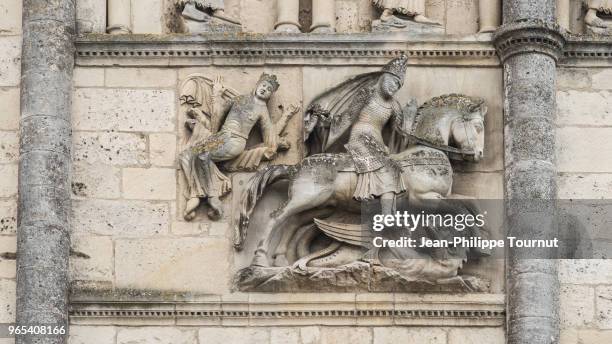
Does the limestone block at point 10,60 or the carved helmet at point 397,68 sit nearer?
the carved helmet at point 397,68

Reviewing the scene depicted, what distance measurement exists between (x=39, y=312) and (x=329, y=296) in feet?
→ 7.30

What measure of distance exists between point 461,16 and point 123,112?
2.85 meters

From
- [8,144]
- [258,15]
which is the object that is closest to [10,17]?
[8,144]

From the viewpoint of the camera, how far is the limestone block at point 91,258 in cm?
1662

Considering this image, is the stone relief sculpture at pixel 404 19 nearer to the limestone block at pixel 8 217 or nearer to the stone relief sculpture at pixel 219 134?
the stone relief sculpture at pixel 219 134

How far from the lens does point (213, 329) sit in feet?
54.1

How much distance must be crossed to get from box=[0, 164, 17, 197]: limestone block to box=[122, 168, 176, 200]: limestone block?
0.85 meters

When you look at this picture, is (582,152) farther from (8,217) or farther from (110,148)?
(8,217)

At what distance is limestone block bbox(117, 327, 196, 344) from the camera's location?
1648 centimetres

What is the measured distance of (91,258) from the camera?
1666 centimetres

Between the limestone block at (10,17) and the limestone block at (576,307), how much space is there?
481cm

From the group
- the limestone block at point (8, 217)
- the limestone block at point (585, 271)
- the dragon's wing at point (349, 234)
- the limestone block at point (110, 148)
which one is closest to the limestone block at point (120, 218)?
the limestone block at point (110, 148)

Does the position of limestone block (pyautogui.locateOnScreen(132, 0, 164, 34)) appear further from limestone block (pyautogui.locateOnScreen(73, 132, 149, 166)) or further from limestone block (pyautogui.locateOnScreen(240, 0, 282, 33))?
limestone block (pyautogui.locateOnScreen(73, 132, 149, 166))

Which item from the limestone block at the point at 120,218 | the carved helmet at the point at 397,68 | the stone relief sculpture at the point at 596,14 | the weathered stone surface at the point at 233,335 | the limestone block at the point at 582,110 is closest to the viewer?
the weathered stone surface at the point at 233,335
